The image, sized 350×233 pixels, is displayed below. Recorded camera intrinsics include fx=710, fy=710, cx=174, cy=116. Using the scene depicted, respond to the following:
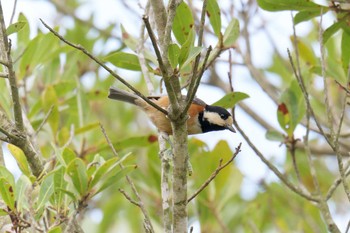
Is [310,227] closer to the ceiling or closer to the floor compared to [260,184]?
closer to the floor

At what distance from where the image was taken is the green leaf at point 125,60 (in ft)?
11.7

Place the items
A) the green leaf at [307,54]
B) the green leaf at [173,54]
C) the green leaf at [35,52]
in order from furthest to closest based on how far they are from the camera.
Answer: the green leaf at [307,54]
the green leaf at [35,52]
the green leaf at [173,54]

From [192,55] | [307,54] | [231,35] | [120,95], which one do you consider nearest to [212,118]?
[120,95]

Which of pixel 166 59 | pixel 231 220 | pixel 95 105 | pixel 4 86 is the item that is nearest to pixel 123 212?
pixel 231 220

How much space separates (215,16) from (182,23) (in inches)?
7.8

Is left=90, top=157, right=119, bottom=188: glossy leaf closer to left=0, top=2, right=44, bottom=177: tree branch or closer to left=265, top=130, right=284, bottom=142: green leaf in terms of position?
left=0, top=2, right=44, bottom=177: tree branch

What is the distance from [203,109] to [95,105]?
3.02 metres

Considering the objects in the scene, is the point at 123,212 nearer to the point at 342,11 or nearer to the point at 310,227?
the point at 310,227

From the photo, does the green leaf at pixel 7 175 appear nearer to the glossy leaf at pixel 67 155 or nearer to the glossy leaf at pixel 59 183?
the glossy leaf at pixel 59 183

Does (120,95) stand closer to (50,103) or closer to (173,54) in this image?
(50,103)

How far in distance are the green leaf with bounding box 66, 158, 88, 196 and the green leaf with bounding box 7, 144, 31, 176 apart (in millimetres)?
261

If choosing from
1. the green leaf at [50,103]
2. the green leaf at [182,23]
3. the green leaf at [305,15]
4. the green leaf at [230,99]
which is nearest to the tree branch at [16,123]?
the green leaf at [182,23]

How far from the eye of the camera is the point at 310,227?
531 cm

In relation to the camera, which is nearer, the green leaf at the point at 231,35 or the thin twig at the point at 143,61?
the thin twig at the point at 143,61
